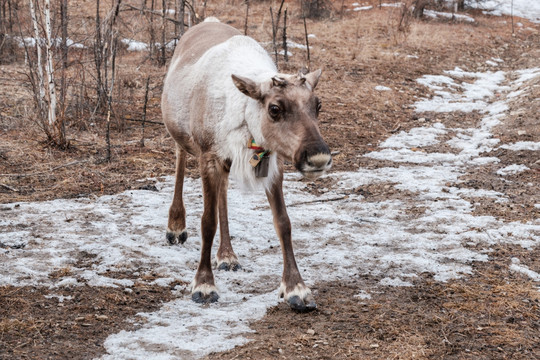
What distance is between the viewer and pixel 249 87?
12.4 ft

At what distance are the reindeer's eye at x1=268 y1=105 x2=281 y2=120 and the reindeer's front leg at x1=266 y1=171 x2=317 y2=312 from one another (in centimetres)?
65

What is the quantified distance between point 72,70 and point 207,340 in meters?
10.9

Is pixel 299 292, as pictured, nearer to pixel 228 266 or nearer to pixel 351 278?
pixel 351 278

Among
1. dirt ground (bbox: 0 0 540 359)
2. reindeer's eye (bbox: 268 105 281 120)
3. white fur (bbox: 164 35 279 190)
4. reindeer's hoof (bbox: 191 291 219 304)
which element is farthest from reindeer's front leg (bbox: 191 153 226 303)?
reindeer's eye (bbox: 268 105 281 120)

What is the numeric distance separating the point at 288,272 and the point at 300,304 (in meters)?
0.27

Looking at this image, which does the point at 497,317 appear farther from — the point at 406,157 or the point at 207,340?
the point at 406,157

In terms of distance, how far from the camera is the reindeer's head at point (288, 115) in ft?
11.6

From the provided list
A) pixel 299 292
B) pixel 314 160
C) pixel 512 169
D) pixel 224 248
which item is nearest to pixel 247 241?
pixel 224 248

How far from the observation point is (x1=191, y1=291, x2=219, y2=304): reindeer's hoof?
13.8 feet

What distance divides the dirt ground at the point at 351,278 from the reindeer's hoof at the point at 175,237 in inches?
34.6

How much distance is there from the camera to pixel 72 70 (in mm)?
12992

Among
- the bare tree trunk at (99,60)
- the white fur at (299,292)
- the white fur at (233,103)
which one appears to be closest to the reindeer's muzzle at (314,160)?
the white fur at (233,103)

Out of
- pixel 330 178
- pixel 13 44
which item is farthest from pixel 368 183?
pixel 13 44

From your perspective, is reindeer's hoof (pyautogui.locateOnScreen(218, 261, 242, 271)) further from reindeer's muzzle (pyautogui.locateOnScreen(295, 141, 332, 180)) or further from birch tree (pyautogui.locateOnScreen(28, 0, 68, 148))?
birch tree (pyautogui.locateOnScreen(28, 0, 68, 148))
